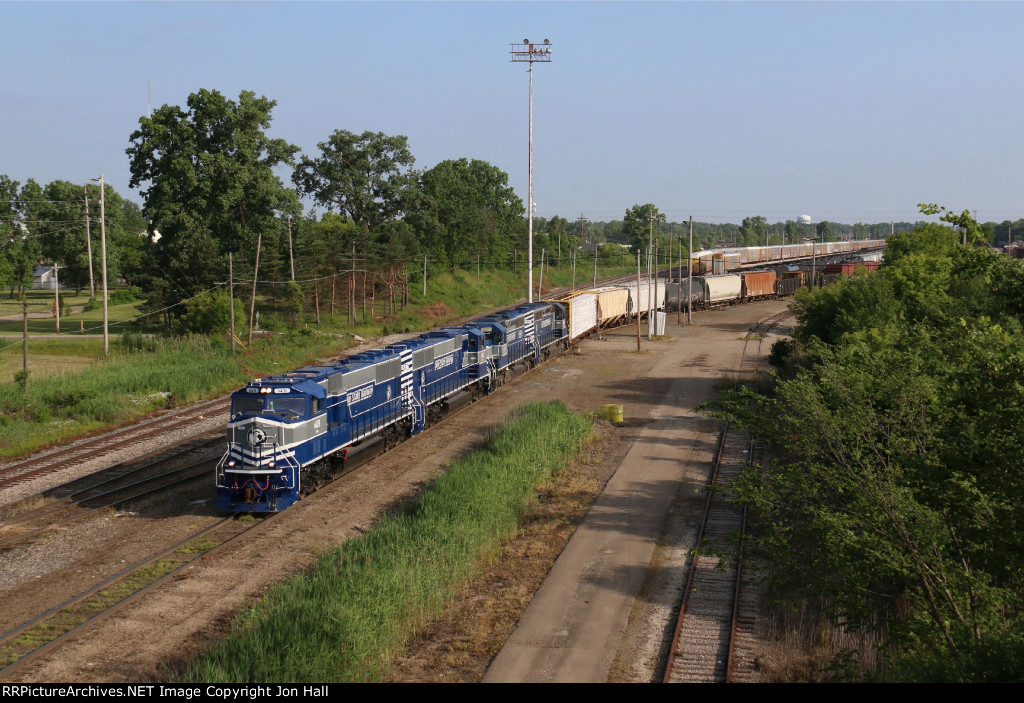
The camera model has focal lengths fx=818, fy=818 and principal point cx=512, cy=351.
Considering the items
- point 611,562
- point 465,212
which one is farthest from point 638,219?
point 611,562

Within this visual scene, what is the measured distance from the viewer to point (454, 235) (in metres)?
96.7

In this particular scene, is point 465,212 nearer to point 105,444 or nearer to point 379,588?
point 105,444

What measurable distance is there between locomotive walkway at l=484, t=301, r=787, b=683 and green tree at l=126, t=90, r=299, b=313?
3871 cm

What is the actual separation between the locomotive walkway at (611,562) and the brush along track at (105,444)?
18.9 meters

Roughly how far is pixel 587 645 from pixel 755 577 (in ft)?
18.2

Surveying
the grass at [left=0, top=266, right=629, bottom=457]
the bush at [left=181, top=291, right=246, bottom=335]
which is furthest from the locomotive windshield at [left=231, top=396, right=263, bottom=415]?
the bush at [left=181, top=291, right=246, bottom=335]

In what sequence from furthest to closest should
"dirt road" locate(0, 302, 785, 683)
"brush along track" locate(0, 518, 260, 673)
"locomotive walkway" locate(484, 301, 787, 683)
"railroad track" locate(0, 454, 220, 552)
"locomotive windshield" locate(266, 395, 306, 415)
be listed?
"locomotive windshield" locate(266, 395, 306, 415)
"railroad track" locate(0, 454, 220, 552)
"brush along track" locate(0, 518, 260, 673)
"dirt road" locate(0, 302, 785, 683)
"locomotive walkway" locate(484, 301, 787, 683)

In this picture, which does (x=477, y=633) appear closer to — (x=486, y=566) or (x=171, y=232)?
(x=486, y=566)

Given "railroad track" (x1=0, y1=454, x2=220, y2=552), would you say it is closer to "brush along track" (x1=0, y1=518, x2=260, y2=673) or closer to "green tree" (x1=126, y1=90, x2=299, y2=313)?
"brush along track" (x1=0, y1=518, x2=260, y2=673)

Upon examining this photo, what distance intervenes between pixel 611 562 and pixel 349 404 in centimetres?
1013

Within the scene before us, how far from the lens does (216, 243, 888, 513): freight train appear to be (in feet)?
73.8

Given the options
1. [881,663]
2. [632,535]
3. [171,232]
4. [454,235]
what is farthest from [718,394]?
[454,235]

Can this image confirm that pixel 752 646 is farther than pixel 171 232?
No

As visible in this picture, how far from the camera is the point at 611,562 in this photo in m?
20.4
